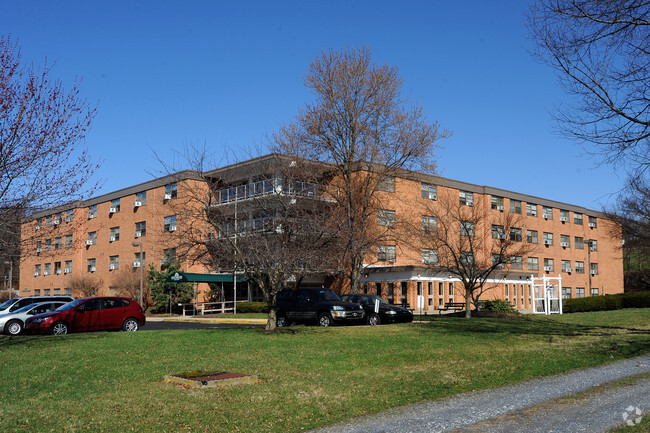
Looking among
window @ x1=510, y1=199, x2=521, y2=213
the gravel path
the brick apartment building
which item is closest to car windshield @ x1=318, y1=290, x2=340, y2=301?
the brick apartment building

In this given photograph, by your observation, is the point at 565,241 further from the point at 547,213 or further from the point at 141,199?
the point at 141,199

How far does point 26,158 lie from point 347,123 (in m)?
20.9

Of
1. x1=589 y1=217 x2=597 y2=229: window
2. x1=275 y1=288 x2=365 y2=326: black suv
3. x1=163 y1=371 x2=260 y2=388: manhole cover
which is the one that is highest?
x1=589 y1=217 x2=597 y2=229: window

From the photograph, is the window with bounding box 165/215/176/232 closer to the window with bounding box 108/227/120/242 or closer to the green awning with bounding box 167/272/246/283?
the green awning with bounding box 167/272/246/283

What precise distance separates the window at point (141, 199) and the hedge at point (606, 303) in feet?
114

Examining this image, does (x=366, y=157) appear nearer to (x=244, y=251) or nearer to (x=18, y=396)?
(x=244, y=251)

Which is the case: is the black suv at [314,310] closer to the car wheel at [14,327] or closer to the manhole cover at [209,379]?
the car wheel at [14,327]

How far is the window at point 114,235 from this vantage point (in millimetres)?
57509

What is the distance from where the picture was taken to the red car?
2303cm

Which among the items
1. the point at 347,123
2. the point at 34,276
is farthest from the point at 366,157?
the point at 34,276

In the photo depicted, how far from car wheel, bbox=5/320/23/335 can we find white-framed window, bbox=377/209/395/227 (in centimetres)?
1901

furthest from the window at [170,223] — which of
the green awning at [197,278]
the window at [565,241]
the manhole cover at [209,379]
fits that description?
the manhole cover at [209,379]

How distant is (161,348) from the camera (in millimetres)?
16609

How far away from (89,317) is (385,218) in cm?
1769
